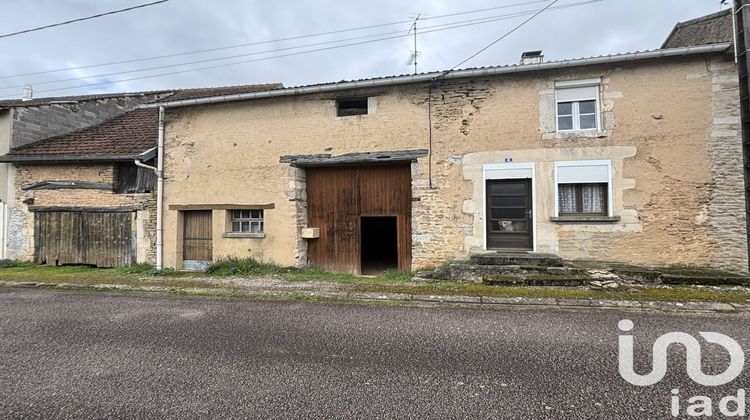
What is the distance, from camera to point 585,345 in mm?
3691

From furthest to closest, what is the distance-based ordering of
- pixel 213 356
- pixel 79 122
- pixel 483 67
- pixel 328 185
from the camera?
pixel 79 122 < pixel 328 185 < pixel 483 67 < pixel 213 356

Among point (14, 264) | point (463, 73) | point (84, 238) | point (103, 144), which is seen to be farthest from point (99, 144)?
point (463, 73)

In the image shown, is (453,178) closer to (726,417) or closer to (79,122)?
(726,417)

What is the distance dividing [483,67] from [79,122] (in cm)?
1318

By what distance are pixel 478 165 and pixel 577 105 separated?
93.9 inches

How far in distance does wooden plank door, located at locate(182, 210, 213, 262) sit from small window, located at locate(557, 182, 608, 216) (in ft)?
28.0

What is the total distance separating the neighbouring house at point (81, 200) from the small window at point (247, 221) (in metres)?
2.33

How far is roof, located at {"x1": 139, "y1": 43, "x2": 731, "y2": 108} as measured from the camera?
6652 mm

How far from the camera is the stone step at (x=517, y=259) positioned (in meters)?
6.83

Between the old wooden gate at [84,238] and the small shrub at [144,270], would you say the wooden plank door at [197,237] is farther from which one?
the old wooden gate at [84,238]

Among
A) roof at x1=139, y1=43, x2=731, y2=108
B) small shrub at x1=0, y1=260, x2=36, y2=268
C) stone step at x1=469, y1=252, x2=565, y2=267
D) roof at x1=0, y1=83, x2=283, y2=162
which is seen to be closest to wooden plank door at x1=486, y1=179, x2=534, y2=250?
stone step at x1=469, y1=252, x2=565, y2=267

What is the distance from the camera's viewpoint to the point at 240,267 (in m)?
8.42

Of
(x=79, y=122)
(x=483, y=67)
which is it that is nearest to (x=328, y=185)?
(x=483, y=67)

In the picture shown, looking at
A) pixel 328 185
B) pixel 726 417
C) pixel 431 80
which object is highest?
pixel 431 80
